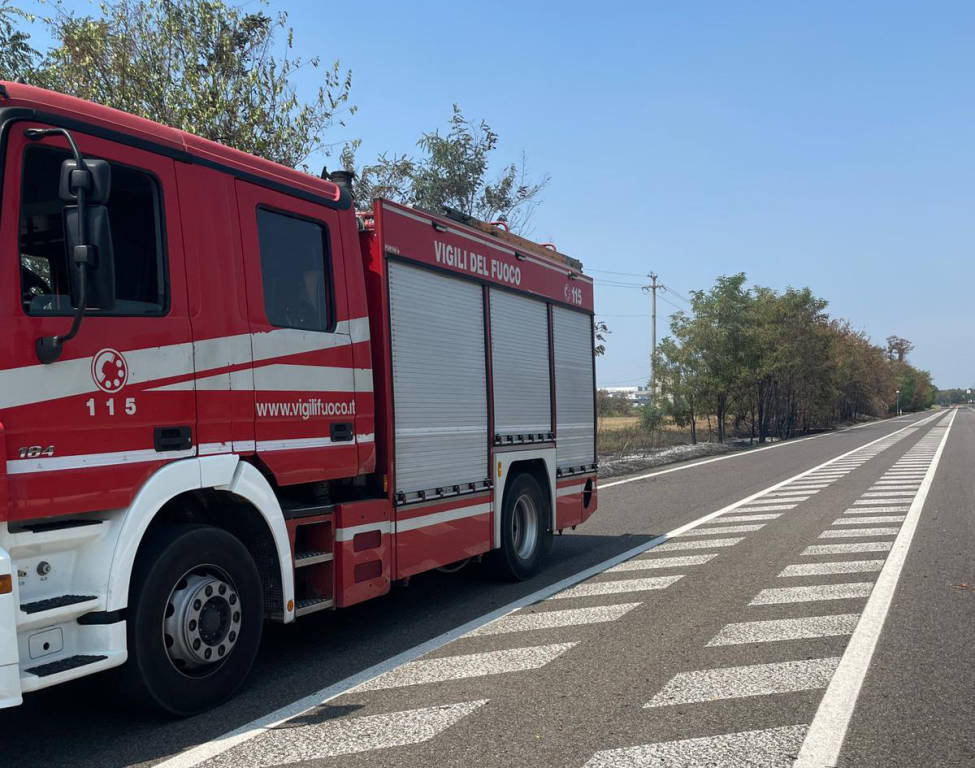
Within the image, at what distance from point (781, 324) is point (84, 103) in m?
49.1

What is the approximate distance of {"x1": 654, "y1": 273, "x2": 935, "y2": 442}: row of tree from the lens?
38.1 m

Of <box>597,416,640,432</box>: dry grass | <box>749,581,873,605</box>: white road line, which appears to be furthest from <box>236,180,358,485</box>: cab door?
<box>597,416,640,432</box>: dry grass

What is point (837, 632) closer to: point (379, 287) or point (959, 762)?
point (959, 762)

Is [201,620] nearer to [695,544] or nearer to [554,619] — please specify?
[554,619]

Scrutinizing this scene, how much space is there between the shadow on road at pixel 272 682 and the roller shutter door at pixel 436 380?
1.10m

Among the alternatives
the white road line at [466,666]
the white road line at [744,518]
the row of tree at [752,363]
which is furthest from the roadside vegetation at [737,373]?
the white road line at [466,666]

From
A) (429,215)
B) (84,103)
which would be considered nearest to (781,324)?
(429,215)

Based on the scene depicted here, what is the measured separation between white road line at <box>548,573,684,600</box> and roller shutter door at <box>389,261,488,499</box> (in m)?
A: 1.29

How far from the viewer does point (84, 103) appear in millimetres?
4289

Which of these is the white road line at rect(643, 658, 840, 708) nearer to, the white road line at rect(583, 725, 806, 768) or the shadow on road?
the white road line at rect(583, 725, 806, 768)

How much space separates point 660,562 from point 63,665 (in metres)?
6.32

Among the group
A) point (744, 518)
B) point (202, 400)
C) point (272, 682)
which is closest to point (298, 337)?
point (202, 400)

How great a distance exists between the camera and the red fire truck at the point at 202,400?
12.6ft

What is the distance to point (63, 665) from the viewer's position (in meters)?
3.83
